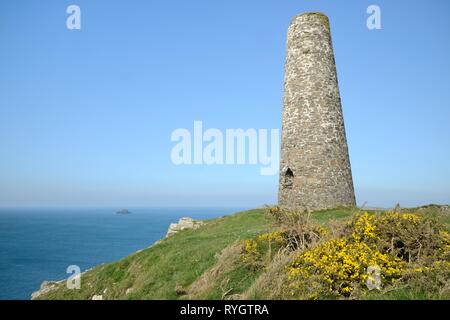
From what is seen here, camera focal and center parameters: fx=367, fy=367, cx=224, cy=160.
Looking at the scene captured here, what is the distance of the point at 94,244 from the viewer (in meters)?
132

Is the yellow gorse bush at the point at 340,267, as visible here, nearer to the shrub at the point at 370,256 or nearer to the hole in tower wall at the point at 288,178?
the shrub at the point at 370,256

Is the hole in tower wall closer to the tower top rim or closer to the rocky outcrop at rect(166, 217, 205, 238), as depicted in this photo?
the rocky outcrop at rect(166, 217, 205, 238)

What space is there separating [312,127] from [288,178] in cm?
374

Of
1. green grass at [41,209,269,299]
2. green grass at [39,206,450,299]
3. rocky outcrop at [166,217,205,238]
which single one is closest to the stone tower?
green grass at [39,206,450,299]

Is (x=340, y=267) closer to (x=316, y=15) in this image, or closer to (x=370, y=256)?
(x=370, y=256)

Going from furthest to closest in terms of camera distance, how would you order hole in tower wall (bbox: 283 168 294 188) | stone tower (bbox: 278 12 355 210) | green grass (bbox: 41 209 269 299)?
hole in tower wall (bbox: 283 168 294 188) < stone tower (bbox: 278 12 355 210) < green grass (bbox: 41 209 269 299)

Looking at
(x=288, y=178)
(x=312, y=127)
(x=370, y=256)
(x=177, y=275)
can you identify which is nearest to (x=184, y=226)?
(x=288, y=178)

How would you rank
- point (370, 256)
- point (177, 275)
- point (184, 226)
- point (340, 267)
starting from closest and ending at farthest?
point (340, 267), point (370, 256), point (177, 275), point (184, 226)

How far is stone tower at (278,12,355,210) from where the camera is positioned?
23406 millimetres

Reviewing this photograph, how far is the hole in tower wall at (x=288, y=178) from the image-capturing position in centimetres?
2444

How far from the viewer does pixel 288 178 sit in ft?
80.9

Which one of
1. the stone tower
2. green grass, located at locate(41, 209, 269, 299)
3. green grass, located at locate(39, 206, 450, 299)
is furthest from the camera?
the stone tower

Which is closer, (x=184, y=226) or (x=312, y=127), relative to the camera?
(x=312, y=127)

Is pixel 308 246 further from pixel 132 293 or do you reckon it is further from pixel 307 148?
pixel 307 148
